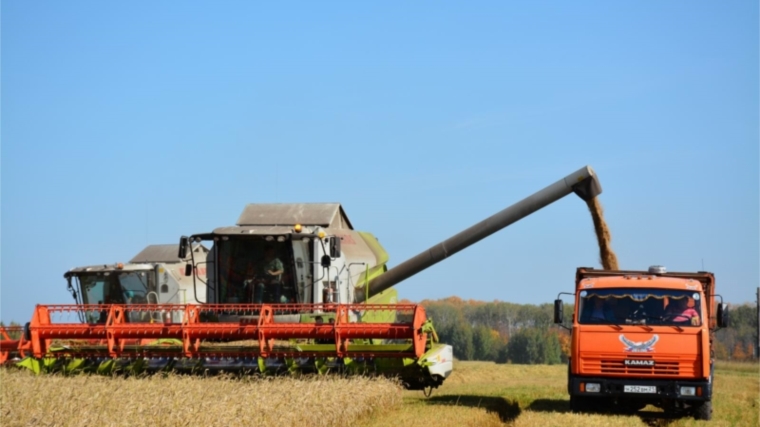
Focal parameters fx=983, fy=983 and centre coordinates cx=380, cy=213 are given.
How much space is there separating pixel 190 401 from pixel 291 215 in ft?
26.5

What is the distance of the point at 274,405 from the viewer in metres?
8.62

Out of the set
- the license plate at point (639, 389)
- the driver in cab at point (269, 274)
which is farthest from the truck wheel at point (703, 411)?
the driver in cab at point (269, 274)

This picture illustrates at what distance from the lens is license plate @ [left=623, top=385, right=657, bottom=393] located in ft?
34.8

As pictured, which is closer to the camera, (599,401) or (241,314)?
(599,401)

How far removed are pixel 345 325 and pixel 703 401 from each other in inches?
163

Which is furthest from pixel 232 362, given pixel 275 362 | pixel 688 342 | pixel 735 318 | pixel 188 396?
pixel 735 318

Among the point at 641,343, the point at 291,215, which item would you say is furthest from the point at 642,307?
the point at 291,215

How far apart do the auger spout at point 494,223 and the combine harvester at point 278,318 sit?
0.02 m

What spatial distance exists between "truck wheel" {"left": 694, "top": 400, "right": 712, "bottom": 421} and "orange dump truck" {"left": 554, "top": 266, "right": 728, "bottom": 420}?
1 centimetres

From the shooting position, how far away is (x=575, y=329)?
36.6ft

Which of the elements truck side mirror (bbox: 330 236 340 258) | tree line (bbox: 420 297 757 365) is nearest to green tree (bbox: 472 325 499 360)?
tree line (bbox: 420 297 757 365)

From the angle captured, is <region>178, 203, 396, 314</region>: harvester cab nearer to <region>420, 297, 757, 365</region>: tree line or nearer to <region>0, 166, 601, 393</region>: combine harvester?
<region>0, 166, 601, 393</region>: combine harvester

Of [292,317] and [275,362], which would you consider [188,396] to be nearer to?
[275,362]

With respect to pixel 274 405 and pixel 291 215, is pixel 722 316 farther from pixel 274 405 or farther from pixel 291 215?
pixel 291 215
